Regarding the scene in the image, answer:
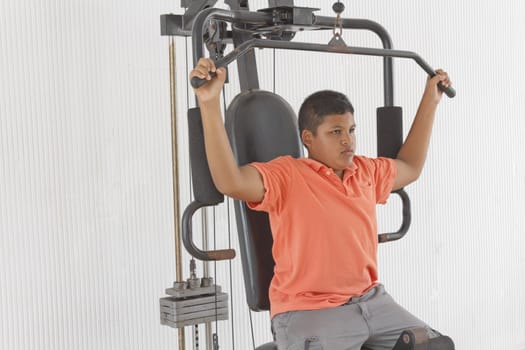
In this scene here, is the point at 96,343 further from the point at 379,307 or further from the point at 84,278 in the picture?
the point at 379,307

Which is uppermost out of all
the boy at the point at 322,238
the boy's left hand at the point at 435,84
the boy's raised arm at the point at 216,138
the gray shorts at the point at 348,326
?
the boy's left hand at the point at 435,84

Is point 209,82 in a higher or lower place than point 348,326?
higher

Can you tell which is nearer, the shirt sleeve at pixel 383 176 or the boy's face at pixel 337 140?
the boy's face at pixel 337 140

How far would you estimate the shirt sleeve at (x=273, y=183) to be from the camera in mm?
2008

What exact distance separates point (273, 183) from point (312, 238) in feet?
0.58

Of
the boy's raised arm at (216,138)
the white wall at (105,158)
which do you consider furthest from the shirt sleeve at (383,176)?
the white wall at (105,158)

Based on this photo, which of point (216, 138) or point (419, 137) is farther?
point (419, 137)

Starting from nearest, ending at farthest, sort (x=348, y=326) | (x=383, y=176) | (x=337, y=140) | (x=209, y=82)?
(x=209, y=82) → (x=348, y=326) → (x=337, y=140) → (x=383, y=176)

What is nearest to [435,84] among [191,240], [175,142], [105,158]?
[175,142]

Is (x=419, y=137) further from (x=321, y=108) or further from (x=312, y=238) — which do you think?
(x=312, y=238)

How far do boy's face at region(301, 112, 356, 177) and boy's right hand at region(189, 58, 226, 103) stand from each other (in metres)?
0.41

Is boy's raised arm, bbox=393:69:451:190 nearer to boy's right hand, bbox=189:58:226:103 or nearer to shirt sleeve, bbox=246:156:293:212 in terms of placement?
shirt sleeve, bbox=246:156:293:212

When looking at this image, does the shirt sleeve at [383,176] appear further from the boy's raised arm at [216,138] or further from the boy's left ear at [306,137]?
the boy's raised arm at [216,138]

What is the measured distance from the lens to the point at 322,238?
2.03 metres
